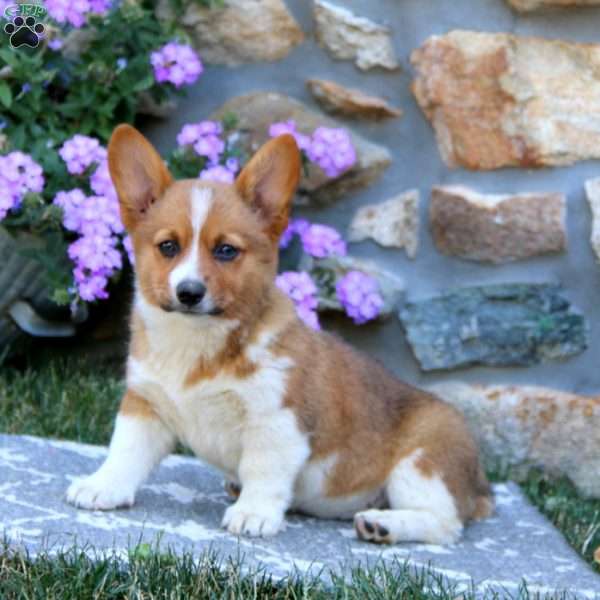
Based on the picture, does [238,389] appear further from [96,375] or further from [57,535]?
[96,375]

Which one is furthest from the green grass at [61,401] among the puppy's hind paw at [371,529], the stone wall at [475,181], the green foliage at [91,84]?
the puppy's hind paw at [371,529]

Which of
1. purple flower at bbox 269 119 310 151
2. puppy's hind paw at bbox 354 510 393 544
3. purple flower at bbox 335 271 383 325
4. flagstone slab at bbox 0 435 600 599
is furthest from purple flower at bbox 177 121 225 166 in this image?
puppy's hind paw at bbox 354 510 393 544

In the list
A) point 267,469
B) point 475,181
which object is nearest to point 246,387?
point 267,469

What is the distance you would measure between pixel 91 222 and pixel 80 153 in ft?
1.03

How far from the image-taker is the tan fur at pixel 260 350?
10.8 ft

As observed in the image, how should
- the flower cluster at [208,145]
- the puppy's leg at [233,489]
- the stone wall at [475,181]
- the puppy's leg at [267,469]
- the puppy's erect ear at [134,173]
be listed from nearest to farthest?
the puppy's leg at [267,469]
the puppy's erect ear at [134,173]
the puppy's leg at [233,489]
the stone wall at [475,181]
the flower cluster at [208,145]

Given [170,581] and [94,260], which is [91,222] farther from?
[170,581]

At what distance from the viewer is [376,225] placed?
4.89m

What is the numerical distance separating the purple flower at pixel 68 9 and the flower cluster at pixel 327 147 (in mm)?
902

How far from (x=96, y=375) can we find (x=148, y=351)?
78.1 inches

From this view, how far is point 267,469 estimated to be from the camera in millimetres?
3322

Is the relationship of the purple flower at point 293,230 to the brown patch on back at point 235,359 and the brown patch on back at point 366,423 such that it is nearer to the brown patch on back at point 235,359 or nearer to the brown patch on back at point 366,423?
the brown patch on back at point 366,423

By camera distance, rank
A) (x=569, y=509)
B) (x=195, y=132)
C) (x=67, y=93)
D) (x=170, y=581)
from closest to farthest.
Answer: (x=170, y=581) → (x=569, y=509) → (x=195, y=132) → (x=67, y=93)

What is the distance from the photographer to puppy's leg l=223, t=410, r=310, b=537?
3314 mm
